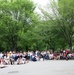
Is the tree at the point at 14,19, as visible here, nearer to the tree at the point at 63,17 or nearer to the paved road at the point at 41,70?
the tree at the point at 63,17

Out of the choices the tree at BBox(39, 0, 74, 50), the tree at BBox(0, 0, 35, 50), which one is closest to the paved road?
the tree at BBox(39, 0, 74, 50)

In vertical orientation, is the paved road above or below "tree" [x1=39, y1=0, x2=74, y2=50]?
below

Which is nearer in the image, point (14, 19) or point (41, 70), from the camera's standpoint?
point (41, 70)

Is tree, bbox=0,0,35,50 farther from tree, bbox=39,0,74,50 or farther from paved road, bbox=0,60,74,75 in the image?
paved road, bbox=0,60,74,75

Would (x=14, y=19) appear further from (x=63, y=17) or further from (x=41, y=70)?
(x=41, y=70)

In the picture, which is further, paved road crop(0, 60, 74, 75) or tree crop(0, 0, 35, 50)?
tree crop(0, 0, 35, 50)

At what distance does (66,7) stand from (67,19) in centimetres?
188

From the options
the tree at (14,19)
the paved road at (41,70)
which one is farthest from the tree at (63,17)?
the paved road at (41,70)

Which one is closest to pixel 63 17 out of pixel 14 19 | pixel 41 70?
pixel 14 19

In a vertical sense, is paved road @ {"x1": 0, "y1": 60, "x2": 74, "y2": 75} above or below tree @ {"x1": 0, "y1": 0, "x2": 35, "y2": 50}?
below

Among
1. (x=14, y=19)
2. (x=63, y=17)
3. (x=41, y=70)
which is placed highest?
(x=14, y=19)

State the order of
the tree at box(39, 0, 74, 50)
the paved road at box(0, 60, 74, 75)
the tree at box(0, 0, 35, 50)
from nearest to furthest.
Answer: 1. the paved road at box(0, 60, 74, 75)
2. the tree at box(39, 0, 74, 50)
3. the tree at box(0, 0, 35, 50)

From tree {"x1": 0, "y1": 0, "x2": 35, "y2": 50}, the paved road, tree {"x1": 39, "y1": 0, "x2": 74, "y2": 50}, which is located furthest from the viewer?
tree {"x1": 0, "y1": 0, "x2": 35, "y2": 50}

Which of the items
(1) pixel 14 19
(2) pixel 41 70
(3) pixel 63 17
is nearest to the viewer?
(2) pixel 41 70
